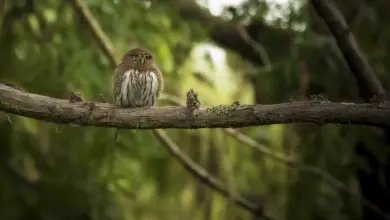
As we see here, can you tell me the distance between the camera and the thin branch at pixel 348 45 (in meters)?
2.96

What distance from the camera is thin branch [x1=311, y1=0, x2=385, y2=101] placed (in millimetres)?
2963

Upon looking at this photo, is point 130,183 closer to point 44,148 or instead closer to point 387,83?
point 44,148

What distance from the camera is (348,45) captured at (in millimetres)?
3064

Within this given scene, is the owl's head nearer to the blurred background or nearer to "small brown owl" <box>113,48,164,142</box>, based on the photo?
"small brown owl" <box>113,48,164,142</box>

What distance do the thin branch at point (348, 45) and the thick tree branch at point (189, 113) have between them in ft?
2.65

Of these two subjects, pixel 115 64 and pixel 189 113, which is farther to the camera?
pixel 115 64

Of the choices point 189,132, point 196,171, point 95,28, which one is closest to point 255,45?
point 189,132

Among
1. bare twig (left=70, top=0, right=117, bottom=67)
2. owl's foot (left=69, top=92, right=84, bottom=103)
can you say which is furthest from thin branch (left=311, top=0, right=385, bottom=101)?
bare twig (left=70, top=0, right=117, bottom=67)

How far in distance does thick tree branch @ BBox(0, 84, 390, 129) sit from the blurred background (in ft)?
2.73

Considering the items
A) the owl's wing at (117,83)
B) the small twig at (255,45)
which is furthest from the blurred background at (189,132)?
Result: the owl's wing at (117,83)

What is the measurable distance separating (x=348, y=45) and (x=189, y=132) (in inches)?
74.0

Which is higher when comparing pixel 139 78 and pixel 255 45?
pixel 255 45

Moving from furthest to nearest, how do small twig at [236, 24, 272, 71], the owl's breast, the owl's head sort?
small twig at [236, 24, 272, 71], the owl's head, the owl's breast

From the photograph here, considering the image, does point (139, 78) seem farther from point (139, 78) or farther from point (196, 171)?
point (196, 171)
